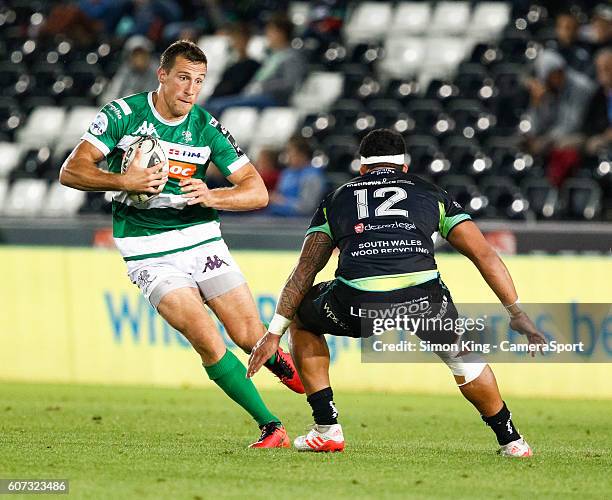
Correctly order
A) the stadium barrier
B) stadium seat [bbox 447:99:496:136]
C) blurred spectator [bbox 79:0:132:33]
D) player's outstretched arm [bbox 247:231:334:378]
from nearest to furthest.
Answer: player's outstretched arm [bbox 247:231:334:378]
the stadium barrier
stadium seat [bbox 447:99:496:136]
blurred spectator [bbox 79:0:132:33]

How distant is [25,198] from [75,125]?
1.53 metres

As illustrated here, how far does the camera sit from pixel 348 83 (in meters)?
18.2

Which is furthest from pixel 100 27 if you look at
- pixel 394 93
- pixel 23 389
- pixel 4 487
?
pixel 4 487

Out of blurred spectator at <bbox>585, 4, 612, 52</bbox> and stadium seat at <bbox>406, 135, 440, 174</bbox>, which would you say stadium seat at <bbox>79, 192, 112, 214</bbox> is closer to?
stadium seat at <bbox>406, 135, 440, 174</bbox>

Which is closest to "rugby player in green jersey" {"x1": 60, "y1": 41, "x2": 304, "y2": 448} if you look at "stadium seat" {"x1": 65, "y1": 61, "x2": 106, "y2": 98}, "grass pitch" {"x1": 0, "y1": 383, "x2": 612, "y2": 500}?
"grass pitch" {"x1": 0, "y1": 383, "x2": 612, "y2": 500}

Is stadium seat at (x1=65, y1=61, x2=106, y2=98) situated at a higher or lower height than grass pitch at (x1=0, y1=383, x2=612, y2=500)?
higher

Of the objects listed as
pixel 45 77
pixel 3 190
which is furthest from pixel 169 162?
pixel 45 77

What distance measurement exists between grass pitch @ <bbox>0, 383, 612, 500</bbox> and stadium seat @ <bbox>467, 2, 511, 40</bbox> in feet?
21.8

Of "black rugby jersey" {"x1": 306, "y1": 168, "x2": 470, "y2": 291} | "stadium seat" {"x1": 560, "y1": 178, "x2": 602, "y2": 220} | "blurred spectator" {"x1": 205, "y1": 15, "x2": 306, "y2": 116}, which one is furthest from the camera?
"blurred spectator" {"x1": 205, "y1": 15, "x2": 306, "y2": 116}

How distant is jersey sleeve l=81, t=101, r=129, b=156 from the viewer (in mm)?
8609

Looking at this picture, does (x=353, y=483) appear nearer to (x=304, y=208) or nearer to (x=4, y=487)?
(x=4, y=487)

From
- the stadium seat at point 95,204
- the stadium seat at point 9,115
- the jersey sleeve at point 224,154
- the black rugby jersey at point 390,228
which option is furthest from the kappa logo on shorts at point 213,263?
the stadium seat at point 9,115

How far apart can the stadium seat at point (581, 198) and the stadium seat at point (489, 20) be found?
3339 mm
